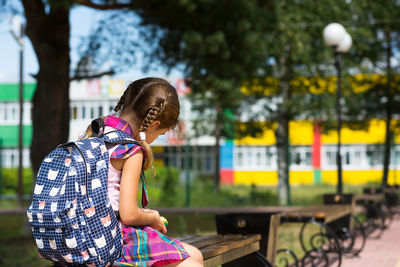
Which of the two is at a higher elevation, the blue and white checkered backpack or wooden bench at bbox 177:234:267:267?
the blue and white checkered backpack

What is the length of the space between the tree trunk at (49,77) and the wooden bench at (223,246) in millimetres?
7004

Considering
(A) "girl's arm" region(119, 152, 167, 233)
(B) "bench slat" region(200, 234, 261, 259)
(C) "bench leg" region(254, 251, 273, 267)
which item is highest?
(A) "girl's arm" region(119, 152, 167, 233)

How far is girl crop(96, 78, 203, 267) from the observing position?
2.84 metres

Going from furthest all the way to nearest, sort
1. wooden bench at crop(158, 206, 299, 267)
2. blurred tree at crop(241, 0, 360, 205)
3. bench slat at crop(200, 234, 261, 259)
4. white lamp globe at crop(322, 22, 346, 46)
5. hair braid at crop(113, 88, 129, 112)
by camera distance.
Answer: blurred tree at crop(241, 0, 360, 205) → white lamp globe at crop(322, 22, 346, 46) → wooden bench at crop(158, 206, 299, 267) → bench slat at crop(200, 234, 261, 259) → hair braid at crop(113, 88, 129, 112)

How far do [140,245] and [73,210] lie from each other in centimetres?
45

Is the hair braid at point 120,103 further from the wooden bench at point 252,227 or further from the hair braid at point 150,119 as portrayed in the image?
the wooden bench at point 252,227

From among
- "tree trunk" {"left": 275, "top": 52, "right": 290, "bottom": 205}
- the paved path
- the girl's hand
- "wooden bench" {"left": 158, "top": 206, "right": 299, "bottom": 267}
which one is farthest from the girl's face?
"tree trunk" {"left": 275, "top": 52, "right": 290, "bottom": 205}

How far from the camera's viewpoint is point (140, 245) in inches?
115

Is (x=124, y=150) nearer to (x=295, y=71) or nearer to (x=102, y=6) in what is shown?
(x=102, y=6)

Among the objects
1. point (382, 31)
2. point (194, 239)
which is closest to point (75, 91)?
point (382, 31)

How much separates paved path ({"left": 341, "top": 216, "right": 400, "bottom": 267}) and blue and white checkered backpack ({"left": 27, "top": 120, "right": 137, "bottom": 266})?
19.1 ft

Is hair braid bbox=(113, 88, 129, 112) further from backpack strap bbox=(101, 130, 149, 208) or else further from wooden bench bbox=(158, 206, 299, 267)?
wooden bench bbox=(158, 206, 299, 267)

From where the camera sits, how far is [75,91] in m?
55.9

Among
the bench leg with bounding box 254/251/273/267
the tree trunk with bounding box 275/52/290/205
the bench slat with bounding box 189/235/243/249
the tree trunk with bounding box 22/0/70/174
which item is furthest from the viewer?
the tree trunk with bounding box 275/52/290/205
